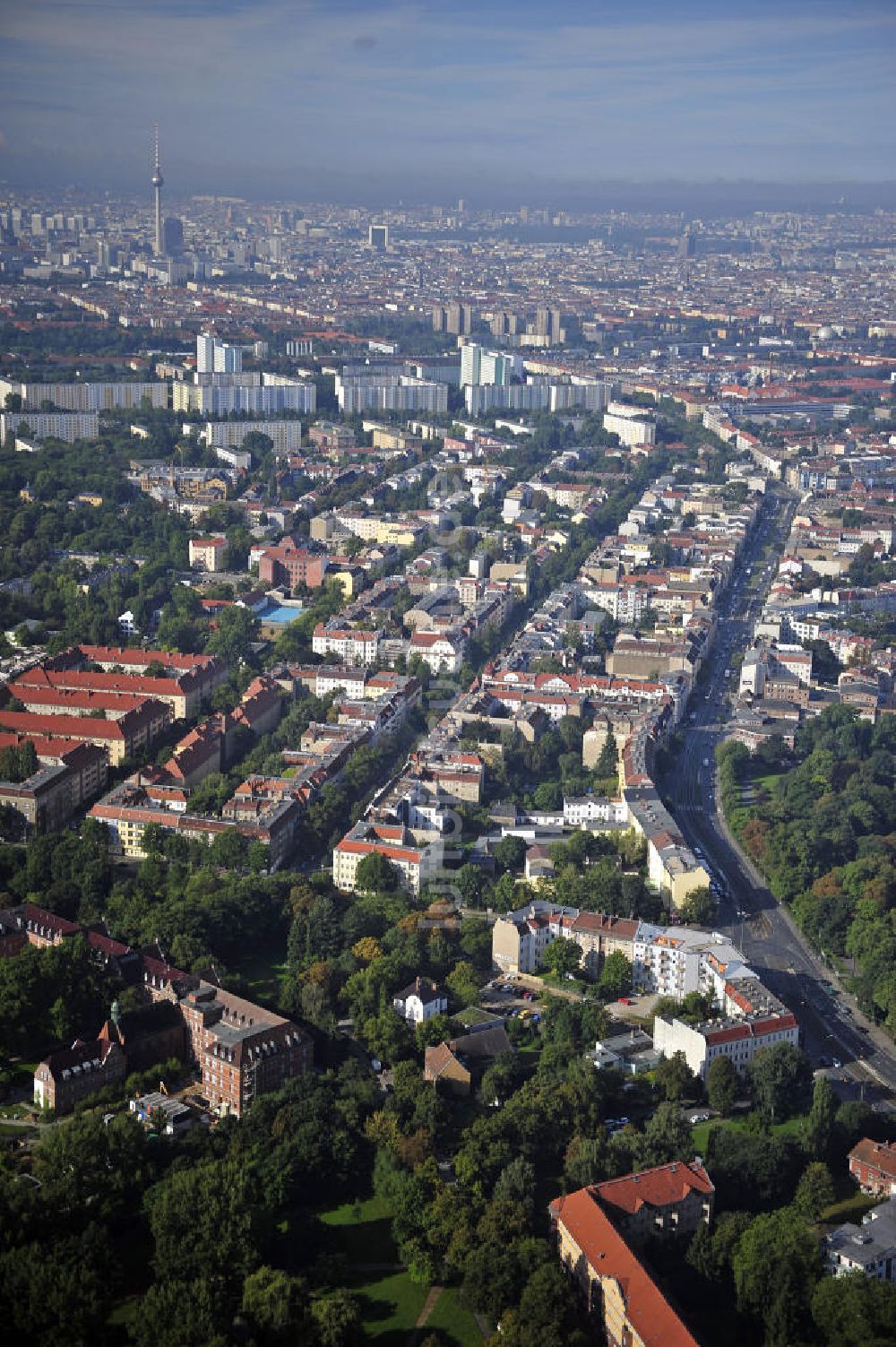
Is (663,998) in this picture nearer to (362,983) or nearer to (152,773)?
(362,983)

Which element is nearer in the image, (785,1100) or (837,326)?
(785,1100)

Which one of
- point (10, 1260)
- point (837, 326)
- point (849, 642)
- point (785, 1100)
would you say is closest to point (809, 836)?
point (785, 1100)

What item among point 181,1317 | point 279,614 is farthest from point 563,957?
point 279,614

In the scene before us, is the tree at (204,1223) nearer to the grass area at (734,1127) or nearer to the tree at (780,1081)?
→ the grass area at (734,1127)

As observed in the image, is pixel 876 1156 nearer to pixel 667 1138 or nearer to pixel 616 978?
pixel 667 1138

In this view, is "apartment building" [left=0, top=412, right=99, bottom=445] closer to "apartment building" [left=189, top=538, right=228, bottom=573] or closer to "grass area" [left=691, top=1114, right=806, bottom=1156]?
"apartment building" [left=189, top=538, right=228, bottom=573]

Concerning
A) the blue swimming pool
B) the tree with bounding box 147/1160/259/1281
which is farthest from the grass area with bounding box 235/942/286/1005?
the blue swimming pool
